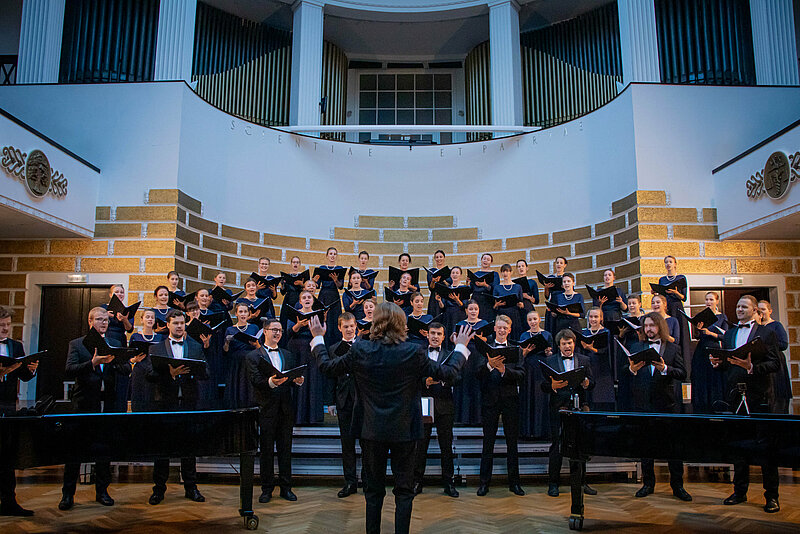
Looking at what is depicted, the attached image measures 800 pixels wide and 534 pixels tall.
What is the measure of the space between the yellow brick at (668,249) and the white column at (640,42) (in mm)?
2520

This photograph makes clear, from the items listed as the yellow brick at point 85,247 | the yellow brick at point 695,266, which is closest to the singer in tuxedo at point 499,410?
the yellow brick at point 695,266

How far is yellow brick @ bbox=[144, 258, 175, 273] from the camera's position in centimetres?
773

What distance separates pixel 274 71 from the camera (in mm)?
11148

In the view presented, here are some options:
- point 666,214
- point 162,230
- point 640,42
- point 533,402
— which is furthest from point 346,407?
point 640,42

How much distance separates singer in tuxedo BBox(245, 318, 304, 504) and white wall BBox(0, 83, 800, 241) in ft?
12.6

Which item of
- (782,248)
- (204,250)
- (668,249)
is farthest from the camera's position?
(204,250)

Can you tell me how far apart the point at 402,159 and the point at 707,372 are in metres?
5.40

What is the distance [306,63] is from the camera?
10484 millimetres

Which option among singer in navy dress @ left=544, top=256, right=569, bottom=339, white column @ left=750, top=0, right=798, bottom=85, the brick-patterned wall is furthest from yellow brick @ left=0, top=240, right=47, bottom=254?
white column @ left=750, top=0, right=798, bottom=85

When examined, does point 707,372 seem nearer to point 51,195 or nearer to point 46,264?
point 51,195

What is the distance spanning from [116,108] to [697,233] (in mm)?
7147

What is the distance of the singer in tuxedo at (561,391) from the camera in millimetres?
4965

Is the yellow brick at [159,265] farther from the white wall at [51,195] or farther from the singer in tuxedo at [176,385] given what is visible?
the singer in tuxedo at [176,385]

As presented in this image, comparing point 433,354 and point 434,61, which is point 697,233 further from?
point 434,61
